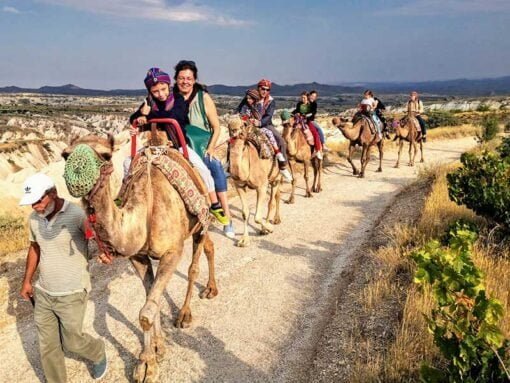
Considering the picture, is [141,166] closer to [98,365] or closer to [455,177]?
[98,365]

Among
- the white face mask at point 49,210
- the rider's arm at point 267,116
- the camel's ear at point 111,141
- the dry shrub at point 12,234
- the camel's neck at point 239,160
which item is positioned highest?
the camel's ear at point 111,141

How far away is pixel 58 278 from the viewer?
409 centimetres

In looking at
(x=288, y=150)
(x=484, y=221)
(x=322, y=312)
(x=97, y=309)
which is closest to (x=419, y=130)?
(x=288, y=150)

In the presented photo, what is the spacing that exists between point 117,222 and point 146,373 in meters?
1.97

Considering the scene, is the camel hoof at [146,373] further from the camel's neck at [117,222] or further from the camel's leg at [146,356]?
the camel's neck at [117,222]

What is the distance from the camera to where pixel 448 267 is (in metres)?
2.72

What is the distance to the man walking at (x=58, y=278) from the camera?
4.05 metres

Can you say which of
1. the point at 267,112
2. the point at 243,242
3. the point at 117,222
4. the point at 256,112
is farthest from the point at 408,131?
the point at 117,222

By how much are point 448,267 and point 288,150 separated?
32.7 ft

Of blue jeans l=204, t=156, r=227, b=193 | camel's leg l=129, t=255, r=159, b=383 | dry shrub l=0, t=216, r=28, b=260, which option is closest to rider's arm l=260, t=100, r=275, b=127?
blue jeans l=204, t=156, r=227, b=193

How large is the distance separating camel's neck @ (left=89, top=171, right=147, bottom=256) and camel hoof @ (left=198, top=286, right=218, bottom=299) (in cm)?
276

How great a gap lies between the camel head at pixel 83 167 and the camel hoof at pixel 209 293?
368cm

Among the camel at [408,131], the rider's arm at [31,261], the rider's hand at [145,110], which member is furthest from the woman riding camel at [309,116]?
the rider's arm at [31,261]

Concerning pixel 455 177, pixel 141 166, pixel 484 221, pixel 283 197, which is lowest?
pixel 283 197
